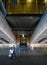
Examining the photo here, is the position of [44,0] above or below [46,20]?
above

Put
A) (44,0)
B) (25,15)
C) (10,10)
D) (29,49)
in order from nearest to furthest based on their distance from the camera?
(25,15), (10,10), (44,0), (29,49)

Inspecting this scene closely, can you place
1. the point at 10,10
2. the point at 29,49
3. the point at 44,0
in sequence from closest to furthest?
the point at 10,10, the point at 44,0, the point at 29,49

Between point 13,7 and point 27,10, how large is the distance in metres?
0.80

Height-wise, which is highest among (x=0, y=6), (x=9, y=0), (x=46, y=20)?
(x=9, y=0)

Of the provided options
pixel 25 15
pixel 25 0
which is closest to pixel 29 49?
pixel 25 0

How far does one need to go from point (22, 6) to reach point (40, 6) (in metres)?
1.00

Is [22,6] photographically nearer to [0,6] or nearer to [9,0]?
[9,0]

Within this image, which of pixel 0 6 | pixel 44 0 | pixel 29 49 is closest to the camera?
pixel 0 6

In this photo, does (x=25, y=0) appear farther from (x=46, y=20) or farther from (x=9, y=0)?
(x=46, y=20)

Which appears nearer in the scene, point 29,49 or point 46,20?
point 46,20

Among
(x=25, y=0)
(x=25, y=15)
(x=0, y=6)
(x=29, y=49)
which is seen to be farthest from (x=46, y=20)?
(x=29, y=49)

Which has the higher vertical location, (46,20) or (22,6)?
(22,6)

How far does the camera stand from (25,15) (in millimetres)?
9359

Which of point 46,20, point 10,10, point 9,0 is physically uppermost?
point 9,0
